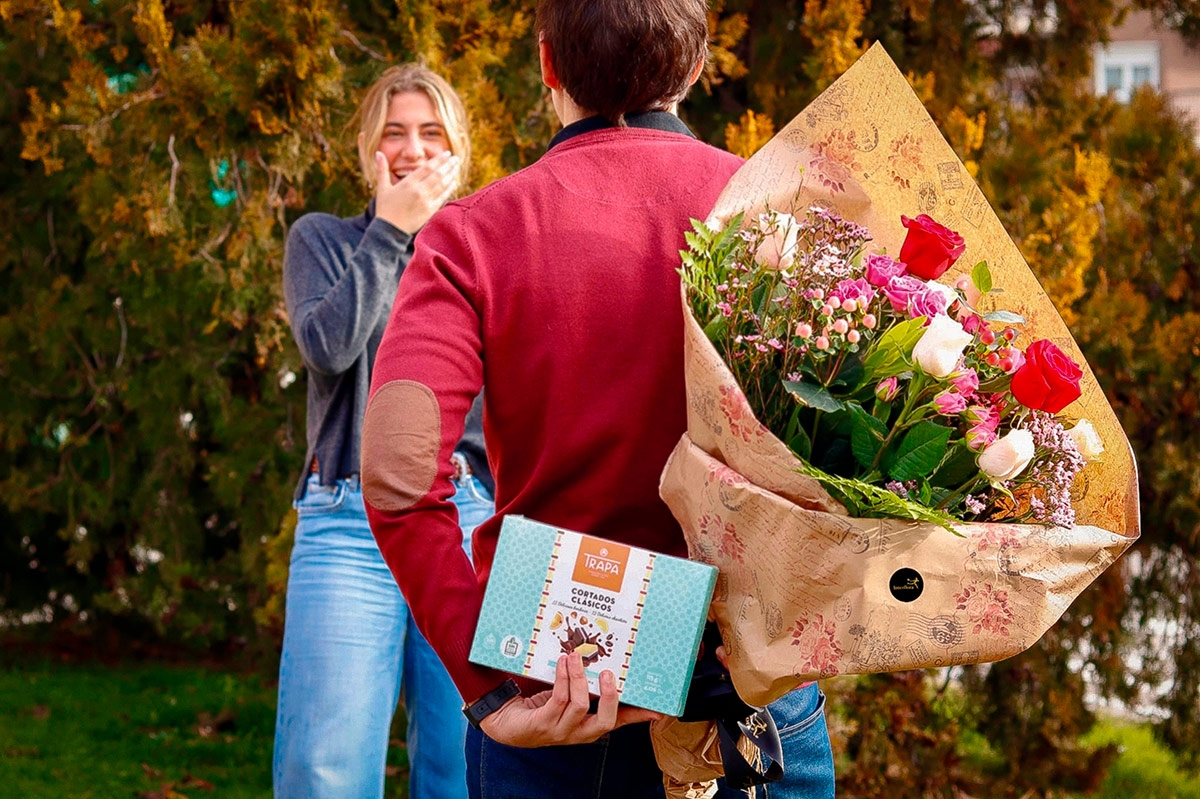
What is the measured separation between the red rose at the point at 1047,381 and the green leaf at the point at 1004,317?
78 mm

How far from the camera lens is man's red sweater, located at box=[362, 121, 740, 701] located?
150cm

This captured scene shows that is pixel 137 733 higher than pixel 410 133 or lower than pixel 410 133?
lower

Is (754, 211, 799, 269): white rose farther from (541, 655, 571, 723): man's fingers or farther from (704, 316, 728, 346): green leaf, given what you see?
(541, 655, 571, 723): man's fingers

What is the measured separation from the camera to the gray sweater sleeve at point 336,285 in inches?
105

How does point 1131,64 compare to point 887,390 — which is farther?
point 1131,64

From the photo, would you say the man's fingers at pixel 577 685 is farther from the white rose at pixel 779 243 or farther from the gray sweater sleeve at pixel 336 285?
the gray sweater sleeve at pixel 336 285

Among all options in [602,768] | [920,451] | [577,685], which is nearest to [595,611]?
[577,685]

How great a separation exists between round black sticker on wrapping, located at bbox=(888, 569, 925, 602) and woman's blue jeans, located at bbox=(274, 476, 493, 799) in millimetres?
1389

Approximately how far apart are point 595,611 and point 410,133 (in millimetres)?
1862

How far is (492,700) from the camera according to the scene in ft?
4.84

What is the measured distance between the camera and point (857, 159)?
1.52 meters

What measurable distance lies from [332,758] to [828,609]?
1.54 metres

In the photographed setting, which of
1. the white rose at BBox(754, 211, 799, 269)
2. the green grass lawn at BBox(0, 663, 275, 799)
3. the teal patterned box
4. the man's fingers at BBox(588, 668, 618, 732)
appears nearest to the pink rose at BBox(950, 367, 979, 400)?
the white rose at BBox(754, 211, 799, 269)

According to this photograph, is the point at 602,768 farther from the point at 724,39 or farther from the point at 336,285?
the point at 724,39
